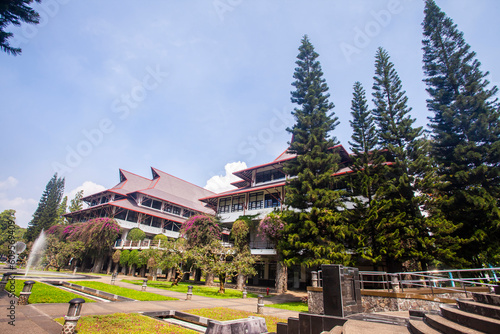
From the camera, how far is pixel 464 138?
15797mm

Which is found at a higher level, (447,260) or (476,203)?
(476,203)

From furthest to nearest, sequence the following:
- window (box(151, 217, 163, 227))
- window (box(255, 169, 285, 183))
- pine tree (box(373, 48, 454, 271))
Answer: window (box(151, 217, 163, 227))
window (box(255, 169, 285, 183))
pine tree (box(373, 48, 454, 271))

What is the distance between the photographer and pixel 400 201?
14.4 metres

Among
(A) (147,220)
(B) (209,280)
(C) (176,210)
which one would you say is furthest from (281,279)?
(C) (176,210)

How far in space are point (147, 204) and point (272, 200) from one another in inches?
784

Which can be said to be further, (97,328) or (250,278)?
(250,278)

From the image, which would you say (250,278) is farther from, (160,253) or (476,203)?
(476,203)

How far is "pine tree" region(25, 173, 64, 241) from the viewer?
42875 millimetres

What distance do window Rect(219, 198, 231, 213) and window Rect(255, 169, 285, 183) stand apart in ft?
12.7

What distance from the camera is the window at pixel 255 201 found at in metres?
22.7

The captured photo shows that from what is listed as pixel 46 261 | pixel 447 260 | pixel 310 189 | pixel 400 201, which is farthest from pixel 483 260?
pixel 46 261

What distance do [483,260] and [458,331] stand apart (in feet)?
55.8

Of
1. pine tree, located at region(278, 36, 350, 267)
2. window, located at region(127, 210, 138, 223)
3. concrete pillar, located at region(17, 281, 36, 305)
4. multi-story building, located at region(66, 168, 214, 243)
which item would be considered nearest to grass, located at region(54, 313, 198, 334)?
concrete pillar, located at region(17, 281, 36, 305)

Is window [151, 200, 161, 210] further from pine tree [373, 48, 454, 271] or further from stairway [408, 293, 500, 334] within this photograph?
stairway [408, 293, 500, 334]
